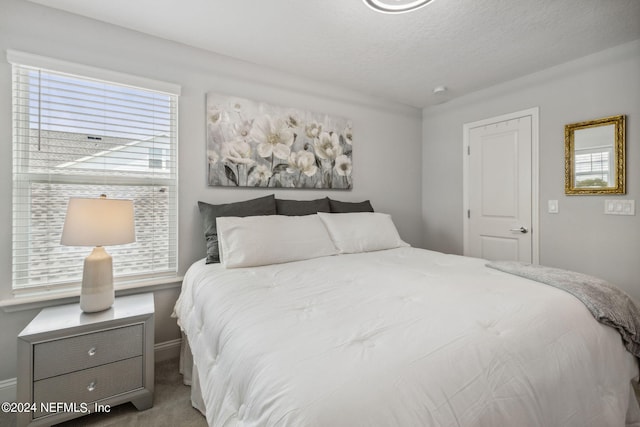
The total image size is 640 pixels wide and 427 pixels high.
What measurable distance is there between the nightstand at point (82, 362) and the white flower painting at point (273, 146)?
120cm

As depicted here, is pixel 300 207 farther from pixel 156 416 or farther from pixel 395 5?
pixel 156 416

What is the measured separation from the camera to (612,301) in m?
1.33

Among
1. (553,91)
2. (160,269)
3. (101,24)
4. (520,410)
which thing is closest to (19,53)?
(101,24)

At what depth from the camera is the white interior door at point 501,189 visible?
2836mm

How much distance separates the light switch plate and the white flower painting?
7.17 feet

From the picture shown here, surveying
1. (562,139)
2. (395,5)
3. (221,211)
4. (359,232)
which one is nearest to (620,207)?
(562,139)

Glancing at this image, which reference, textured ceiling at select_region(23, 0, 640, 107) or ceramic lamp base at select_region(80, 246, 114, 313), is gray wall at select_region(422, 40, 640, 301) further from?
ceramic lamp base at select_region(80, 246, 114, 313)

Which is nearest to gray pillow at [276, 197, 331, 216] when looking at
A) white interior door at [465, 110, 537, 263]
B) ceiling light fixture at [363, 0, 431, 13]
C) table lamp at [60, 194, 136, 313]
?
table lamp at [60, 194, 136, 313]

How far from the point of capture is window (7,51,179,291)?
1.76 metres

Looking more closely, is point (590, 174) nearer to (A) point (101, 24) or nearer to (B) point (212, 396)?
(B) point (212, 396)

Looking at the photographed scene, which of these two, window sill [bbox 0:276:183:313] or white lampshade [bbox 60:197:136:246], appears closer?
white lampshade [bbox 60:197:136:246]

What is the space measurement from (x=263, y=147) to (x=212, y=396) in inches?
79.1

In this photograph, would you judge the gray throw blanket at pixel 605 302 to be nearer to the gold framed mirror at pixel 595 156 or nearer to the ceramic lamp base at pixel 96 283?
the gold framed mirror at pixel 595 156

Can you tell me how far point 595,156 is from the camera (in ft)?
7.86
